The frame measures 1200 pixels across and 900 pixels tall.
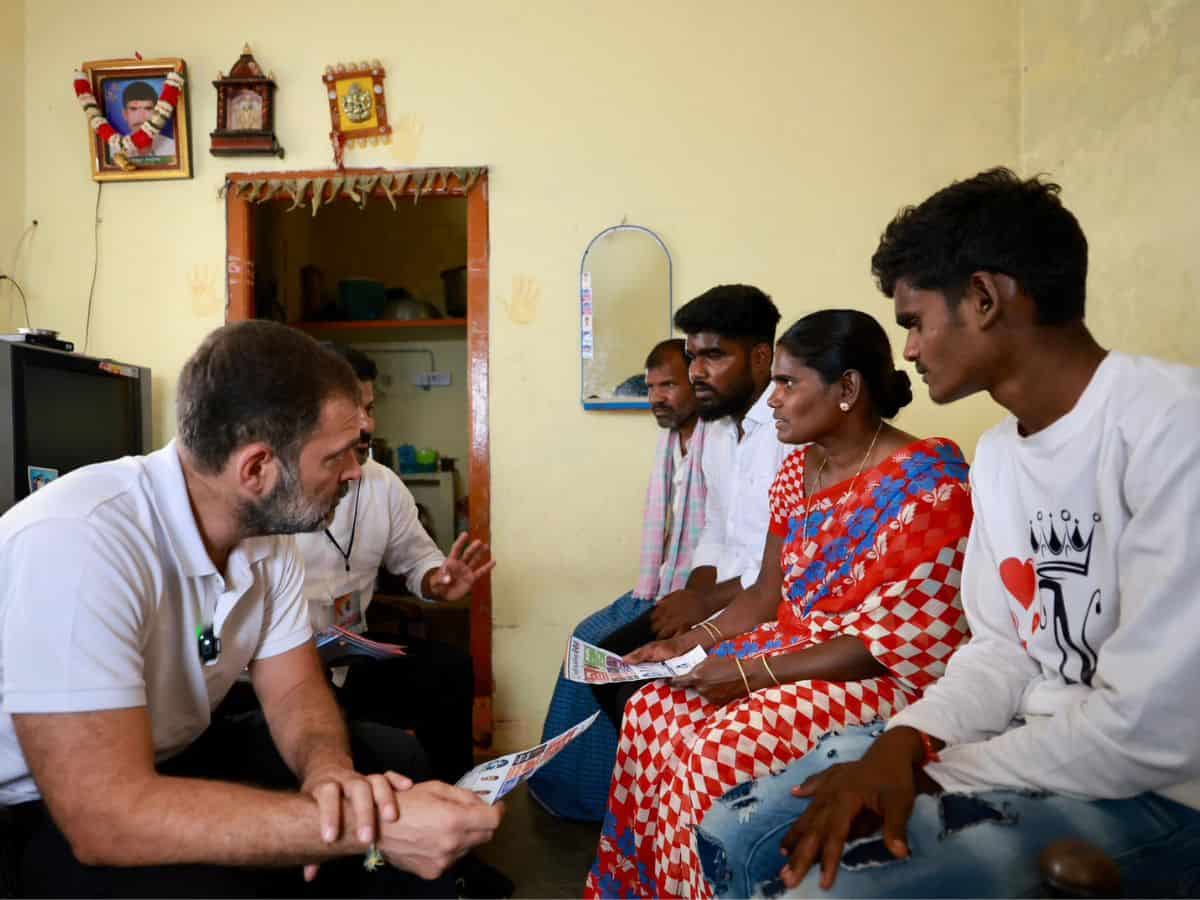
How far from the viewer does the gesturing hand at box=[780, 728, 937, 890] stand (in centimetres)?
107

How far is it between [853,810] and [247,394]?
106cm

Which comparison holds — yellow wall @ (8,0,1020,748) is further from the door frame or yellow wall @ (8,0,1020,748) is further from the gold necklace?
the gold necklace

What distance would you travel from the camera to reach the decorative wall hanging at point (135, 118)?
11.0 ft

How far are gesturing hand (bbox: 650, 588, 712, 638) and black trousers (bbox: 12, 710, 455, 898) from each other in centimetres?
Answer: 105

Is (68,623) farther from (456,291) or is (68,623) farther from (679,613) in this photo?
(456,291)

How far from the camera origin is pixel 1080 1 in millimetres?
2799

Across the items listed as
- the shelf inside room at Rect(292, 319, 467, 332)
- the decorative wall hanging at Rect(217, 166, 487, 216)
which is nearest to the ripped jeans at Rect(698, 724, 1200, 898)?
the decorative wall hanging at Rect(217, 166, 487, 216)

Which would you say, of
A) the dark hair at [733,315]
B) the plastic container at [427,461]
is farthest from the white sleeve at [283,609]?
the plastic container at [427,461]

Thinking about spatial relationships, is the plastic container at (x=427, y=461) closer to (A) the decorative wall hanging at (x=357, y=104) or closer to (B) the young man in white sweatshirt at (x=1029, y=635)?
(A) the decorative wall hanging at (x=357, y=104)

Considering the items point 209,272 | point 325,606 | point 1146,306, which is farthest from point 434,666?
point 1146,306

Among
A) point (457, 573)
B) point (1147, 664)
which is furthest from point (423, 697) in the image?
point (1147, 664)

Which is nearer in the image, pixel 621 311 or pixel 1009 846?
pixel 1009 846

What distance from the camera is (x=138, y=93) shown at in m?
3.41

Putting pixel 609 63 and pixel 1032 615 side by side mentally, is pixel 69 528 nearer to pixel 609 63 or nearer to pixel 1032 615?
pixel 1032 615
